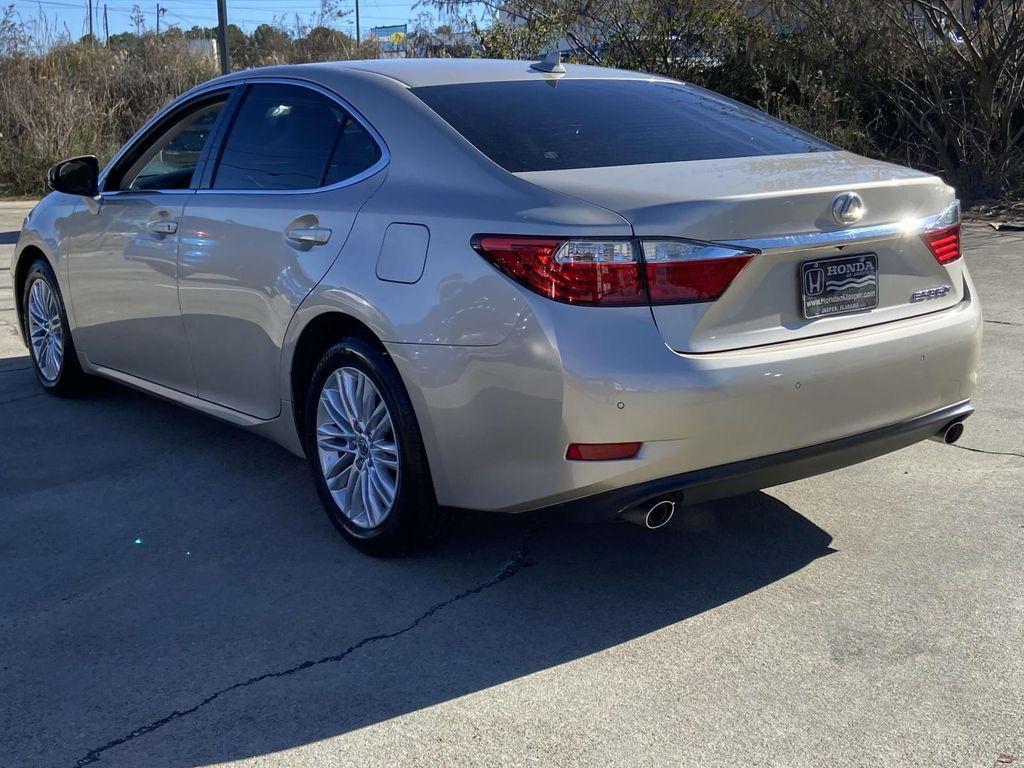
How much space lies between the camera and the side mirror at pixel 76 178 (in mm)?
5812

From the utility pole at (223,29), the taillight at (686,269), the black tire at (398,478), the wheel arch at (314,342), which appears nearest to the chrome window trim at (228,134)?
the wheel arch at (314,342)

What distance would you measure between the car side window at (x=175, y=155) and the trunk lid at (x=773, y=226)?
207 cm

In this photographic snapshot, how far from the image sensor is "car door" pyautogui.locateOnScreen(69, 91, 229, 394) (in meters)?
5.19

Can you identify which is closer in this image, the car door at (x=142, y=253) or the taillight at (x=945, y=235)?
the taillight at (x=945, y=235)

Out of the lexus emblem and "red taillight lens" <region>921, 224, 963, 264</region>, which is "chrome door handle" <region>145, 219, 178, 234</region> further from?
"red taillight lens" <region>921, 224, 963, 264</region>

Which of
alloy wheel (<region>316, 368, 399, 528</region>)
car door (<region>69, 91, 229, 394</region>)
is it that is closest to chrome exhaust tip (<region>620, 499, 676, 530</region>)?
alloy wheel (<region>316, 368, 399, 528</region>)

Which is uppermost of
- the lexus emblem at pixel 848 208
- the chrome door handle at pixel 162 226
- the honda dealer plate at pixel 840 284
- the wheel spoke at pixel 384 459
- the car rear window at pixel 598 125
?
the car rear window at pixel 598 125

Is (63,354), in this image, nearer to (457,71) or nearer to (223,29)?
(457,71)

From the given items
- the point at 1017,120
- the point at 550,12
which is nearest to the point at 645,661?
the point at 1017,120

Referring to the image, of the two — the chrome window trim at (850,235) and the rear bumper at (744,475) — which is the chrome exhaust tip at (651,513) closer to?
the rear bumper at (744,475)

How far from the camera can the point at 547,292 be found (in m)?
3.45

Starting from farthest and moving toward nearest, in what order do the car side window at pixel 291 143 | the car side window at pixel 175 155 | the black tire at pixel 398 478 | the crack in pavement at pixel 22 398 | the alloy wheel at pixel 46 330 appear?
the crack in pavement at pixel 22 398 → the alloy wheel at pixel 46 330 → the car side window at pixel 175 155 → the car side window at pixel 291 143 → the black tire at pixel 398 478

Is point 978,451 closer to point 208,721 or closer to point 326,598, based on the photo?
point 326,598

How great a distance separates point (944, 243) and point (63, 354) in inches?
171
